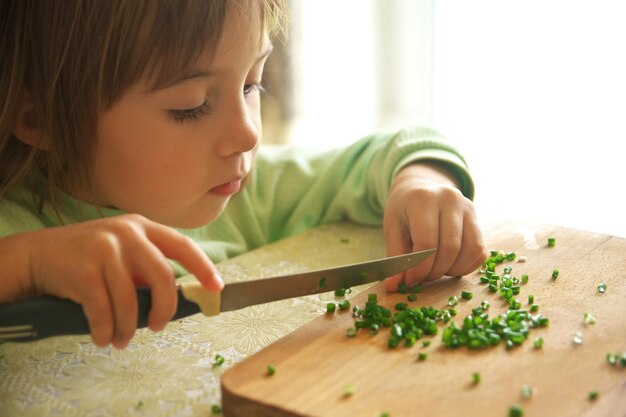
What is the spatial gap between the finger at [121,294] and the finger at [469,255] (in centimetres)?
41

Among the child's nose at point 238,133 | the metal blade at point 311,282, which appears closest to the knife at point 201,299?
the metal blade at point 311,282

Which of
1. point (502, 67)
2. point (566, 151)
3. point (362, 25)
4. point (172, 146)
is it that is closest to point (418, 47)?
point (362, 25)

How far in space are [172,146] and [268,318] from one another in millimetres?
265

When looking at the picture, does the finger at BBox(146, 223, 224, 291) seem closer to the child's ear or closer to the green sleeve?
the child's ear

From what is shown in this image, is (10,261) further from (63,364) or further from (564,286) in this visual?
(564,286)

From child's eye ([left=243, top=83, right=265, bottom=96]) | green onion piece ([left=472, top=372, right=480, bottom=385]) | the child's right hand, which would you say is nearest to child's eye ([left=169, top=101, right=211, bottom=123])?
child's eye ([left=243, top=83, right=265, bottom=96])

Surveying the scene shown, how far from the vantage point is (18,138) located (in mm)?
1097

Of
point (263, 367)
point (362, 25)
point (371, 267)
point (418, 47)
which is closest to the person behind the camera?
point (263, 367)

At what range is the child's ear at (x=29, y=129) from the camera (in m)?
1.07

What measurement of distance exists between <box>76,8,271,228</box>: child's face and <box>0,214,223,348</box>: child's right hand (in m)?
0.24

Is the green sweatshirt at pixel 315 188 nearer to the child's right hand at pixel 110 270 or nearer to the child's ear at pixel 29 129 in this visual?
the child's ear at pixel 29 129

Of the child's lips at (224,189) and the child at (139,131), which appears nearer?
the child at (139,131)

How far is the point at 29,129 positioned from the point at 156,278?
1.42ft

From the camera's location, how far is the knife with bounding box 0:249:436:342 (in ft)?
2.52
